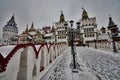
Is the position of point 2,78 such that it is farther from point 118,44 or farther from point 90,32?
point 90,32

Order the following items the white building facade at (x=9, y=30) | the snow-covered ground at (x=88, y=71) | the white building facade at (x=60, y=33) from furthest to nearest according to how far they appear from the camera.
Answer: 1. the white building facade at (x=9, y=30)
2. the white building facade at (x=60, y=33)
3. the snow-covered ground at (x=88, y=71)

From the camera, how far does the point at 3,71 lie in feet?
4.78

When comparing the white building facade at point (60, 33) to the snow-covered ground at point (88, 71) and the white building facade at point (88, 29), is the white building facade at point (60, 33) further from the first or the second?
the snow-covered ground at point (88, 71)

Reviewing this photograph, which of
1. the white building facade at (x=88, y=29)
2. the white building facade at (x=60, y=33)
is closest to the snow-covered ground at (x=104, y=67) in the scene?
the white building facade at (x=88, y=29)

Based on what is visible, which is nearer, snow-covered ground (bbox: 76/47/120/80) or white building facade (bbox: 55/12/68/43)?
snow-covered ground (bbox: 76/47/120/80)

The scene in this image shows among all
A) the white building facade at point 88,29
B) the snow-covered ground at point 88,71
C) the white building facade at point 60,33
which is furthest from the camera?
the white building facade at point 60,33

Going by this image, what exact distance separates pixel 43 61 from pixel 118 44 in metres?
15.0

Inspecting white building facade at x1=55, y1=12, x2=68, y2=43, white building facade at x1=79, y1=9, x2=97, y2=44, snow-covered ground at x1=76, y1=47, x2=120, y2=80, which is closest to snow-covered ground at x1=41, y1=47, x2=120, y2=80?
snow-covered ground at x1=76, y1=47, x2=120, y2=80

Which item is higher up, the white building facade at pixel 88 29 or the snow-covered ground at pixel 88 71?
the white building facade at pixel 88 29

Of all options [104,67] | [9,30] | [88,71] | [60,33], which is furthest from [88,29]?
[9,30]

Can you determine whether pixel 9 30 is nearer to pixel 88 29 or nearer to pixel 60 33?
pixel 60 33

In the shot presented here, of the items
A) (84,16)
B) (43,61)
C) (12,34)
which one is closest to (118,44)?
(43,61)

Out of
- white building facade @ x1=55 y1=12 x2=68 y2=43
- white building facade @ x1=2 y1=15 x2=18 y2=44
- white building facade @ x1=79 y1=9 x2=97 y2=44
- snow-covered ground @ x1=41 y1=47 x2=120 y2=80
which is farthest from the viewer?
white building facade @ x1=2 y1=15 x2=18 y2=44

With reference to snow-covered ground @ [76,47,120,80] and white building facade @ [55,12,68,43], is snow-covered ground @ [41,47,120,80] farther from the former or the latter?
white building facade @ [55,12,68,43]
